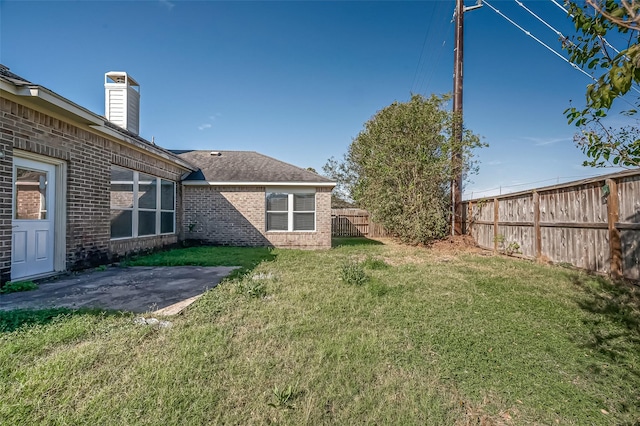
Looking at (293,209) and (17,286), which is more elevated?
(293,209)

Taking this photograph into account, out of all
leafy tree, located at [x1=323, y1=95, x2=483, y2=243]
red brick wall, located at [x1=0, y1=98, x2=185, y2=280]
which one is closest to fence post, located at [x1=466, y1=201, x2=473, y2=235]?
leafy tree, located at [x1=323, y1=95, x2=483, y2=243]

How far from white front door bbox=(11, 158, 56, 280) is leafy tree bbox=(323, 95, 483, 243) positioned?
33.6 feet

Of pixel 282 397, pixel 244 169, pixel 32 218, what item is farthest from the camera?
pixel 244 169

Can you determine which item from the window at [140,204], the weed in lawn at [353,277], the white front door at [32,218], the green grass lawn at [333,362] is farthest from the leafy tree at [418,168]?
the white front door at [32,218]

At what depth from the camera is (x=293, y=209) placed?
11.8m

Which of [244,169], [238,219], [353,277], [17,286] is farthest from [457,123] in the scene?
[17,286]

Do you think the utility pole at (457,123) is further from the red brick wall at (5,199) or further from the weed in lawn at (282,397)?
the red brick wall at (5,199)

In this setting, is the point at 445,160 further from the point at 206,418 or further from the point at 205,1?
the point at 206,418

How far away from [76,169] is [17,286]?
2.72m

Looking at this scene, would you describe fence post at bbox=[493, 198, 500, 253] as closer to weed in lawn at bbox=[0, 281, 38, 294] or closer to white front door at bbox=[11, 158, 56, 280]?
weed in lawn at bbox=[0, 281, 38, 294]

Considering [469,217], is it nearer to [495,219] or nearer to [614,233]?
[495,219]

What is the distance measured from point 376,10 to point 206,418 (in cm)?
1256

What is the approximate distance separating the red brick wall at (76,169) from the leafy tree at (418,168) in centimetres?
894

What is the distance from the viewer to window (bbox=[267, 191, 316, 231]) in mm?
11797
